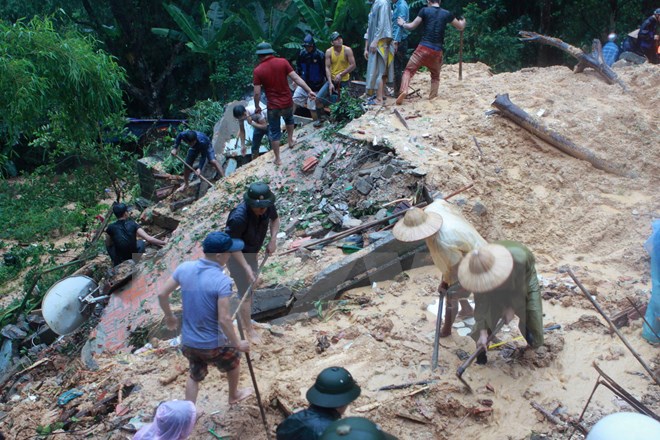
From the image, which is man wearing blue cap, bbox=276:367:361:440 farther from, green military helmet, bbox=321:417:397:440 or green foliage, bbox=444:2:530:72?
green foliage, bbox=444:2:530:72

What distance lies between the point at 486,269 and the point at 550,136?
4.35m

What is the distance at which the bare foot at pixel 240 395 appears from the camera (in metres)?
4.72

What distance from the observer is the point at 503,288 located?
181 inches

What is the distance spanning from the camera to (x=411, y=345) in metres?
5.26

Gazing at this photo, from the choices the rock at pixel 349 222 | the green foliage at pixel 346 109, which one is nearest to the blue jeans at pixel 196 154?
the green foliage at pixel 346 109

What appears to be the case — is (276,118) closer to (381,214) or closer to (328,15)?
(381,214)

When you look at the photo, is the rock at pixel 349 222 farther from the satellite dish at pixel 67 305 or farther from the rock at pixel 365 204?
the satellite dish at pixel 67 305

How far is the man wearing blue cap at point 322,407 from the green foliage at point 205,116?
1010cm

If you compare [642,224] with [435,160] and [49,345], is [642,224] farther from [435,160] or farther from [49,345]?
[49,345]

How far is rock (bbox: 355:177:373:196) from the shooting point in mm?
7504

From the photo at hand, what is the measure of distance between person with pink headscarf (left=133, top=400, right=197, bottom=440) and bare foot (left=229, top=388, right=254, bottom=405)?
1.01 meters

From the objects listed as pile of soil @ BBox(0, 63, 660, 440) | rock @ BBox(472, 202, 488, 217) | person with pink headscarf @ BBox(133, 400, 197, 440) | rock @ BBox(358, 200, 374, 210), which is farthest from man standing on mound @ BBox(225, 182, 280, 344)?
rock @ BBox(472, 202, 488, 217)

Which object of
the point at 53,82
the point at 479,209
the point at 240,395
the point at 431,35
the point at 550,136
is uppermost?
the point at 431,35

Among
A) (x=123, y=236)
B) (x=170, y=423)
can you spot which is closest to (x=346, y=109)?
(x=123, y=236)
